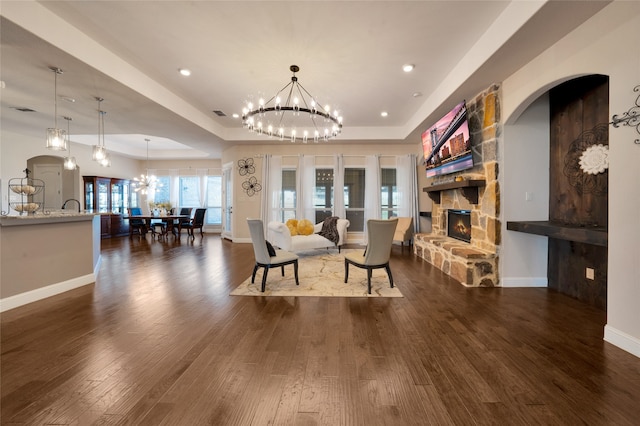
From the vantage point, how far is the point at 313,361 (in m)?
1.97

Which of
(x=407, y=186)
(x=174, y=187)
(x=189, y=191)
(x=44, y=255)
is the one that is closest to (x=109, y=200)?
(x=174, y=187)

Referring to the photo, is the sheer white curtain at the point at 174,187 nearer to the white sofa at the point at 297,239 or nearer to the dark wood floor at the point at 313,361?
the white sofa at the point at 297,239

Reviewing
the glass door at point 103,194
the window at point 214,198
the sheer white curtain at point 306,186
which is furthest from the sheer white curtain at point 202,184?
the sheer white curtain at point 306,186

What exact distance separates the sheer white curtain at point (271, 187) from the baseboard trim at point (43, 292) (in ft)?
13.4

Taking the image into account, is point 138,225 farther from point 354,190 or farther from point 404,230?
point 404,230

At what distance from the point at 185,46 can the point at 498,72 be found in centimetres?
393

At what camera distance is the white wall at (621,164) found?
2.05 metres

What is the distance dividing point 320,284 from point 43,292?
11.3 feet

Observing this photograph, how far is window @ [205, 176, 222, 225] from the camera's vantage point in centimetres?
1009

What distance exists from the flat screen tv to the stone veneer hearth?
17cm

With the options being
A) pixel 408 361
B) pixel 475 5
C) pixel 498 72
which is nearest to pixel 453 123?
pixel 498 72

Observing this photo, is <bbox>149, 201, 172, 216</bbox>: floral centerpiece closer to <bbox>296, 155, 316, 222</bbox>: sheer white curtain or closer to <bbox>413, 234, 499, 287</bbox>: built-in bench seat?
<bbox>296, 155, 316, 222</bbox>: sheer white curtain

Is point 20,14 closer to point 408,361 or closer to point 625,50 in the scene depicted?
point 408,361

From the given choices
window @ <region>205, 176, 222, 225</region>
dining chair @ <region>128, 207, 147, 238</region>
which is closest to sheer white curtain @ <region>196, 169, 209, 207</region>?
window @ <region>205, 176, 222, 225</region>
